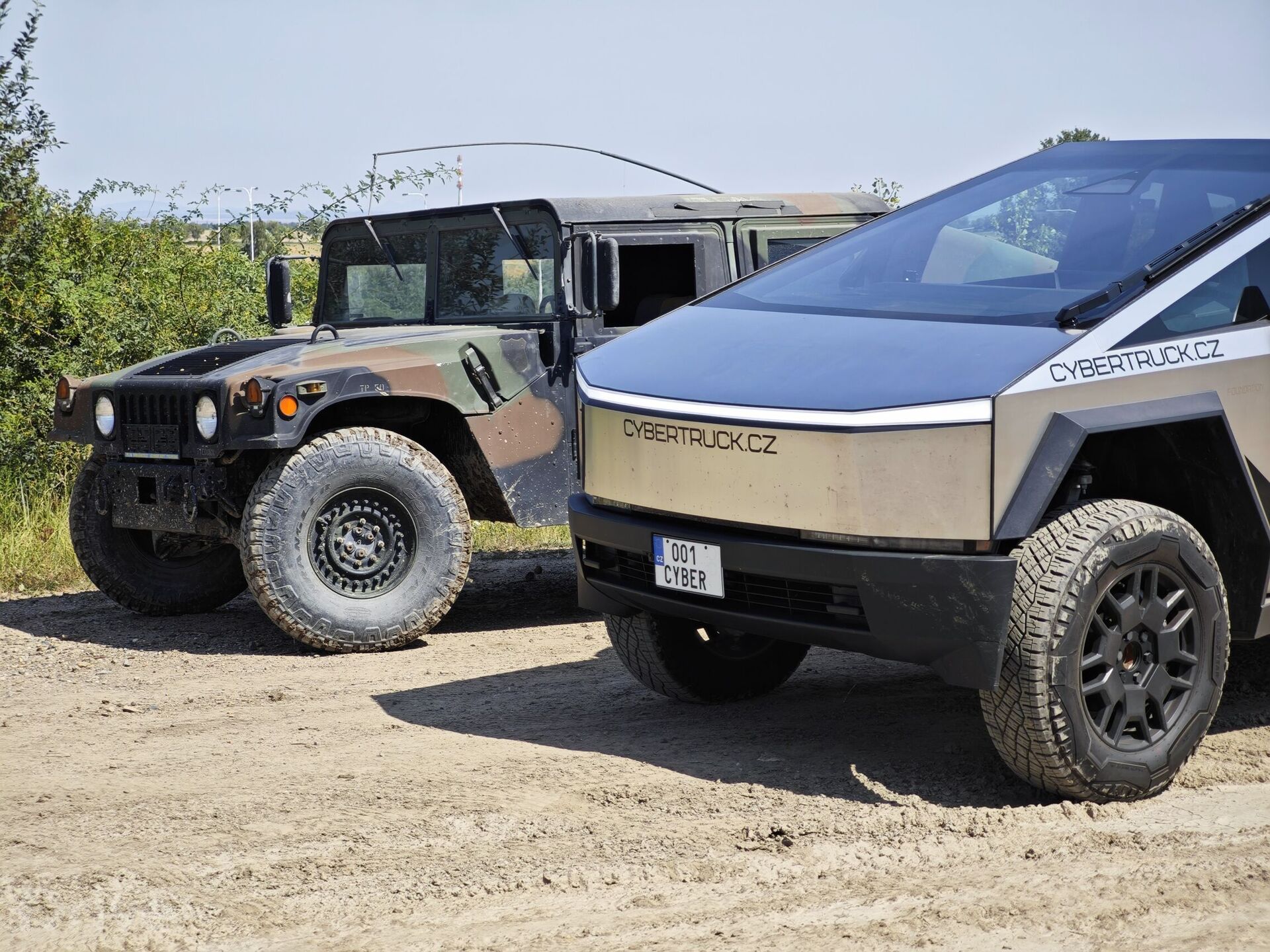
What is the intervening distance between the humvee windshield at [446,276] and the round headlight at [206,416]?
4.35 feet

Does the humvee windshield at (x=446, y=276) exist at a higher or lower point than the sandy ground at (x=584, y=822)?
higher

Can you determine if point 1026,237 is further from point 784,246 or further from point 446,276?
point 446,276

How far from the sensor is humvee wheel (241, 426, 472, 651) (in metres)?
6.14

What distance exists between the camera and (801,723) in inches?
189

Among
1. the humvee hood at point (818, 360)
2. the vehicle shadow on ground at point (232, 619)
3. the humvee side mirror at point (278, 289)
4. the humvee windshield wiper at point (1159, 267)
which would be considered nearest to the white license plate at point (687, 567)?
the humvee hood at point (818, 360)

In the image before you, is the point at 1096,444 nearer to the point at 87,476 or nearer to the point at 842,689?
the point at 842,689

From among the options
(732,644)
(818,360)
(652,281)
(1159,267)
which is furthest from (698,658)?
(652,281)

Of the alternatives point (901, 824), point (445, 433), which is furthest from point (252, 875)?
point (445, 433)

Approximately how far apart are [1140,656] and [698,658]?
1.57 meters

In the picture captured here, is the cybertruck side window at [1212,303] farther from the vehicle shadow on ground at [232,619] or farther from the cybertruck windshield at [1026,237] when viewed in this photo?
the vehicle shadow on ground at [232,619]

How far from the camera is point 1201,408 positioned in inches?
150

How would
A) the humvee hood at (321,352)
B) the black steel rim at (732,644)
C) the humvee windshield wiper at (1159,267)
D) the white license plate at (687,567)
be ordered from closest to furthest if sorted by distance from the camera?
1. the humvee windshield wiper at (1159,267)
2. the white license plate at (687,567)
3. the black steel rim at (732,644)
4. the humvee hood at (321,352)

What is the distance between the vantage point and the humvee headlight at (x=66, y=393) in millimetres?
6887

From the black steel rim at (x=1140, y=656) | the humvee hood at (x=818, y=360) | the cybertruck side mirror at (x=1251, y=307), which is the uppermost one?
the cybertruck side mirror at (x=1251, y=307)
